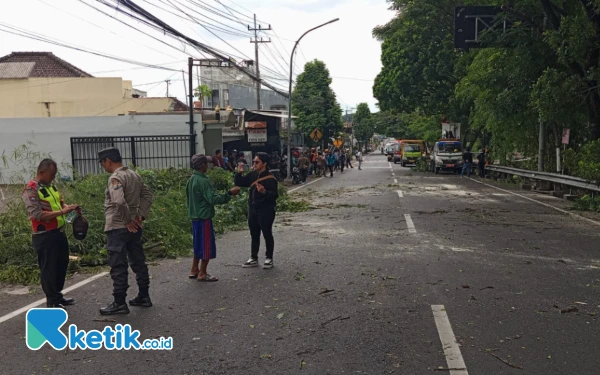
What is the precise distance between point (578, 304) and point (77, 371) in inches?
200

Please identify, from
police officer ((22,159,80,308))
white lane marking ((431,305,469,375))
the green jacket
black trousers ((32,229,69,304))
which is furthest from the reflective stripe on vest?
white lane marking ((431,305,469,375))

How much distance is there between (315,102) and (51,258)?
1877 inches

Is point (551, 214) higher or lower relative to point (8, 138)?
lower

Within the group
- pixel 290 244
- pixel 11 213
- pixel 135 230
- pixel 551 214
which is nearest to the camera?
pixel 135 230

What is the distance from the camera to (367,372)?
4227 mm

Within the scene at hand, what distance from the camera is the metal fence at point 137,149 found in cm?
2144

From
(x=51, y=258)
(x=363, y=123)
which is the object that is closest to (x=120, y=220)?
(x=51, y=258)

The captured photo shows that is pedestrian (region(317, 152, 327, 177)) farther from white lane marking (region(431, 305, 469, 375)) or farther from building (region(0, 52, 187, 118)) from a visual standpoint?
white lane marking (region(431, 305, 469, 375))

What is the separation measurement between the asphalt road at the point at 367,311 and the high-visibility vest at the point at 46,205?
979 mm

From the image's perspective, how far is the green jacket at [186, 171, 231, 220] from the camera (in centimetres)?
691

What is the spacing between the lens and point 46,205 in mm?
5727

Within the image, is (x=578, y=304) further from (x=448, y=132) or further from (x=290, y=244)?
(x=448, y=132)

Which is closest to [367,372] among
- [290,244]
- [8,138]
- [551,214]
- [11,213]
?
[290,244]

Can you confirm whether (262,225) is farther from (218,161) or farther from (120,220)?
(218,161)
